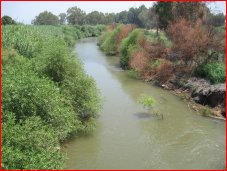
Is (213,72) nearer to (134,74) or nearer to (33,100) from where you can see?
(134,74)

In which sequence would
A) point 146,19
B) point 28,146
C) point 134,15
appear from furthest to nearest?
point 134,15
point 146,19
point 28,146

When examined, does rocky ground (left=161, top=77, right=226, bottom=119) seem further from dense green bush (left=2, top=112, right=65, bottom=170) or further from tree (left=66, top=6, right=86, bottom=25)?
tree (left=66, top=6, right=86, bottom=25)

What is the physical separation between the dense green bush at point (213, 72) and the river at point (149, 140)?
9.71 ft


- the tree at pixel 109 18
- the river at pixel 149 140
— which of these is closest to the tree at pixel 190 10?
the river at pixel 149 140

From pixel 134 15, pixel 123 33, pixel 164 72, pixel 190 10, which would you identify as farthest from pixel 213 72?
pixel 134 15

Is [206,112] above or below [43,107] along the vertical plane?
below

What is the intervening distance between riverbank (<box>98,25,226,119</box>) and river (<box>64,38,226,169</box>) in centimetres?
140

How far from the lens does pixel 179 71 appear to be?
90.8 ft

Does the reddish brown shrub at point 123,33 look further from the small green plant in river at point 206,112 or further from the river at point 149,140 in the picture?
the small green plant in river at point 206,112

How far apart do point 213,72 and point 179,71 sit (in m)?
4.29

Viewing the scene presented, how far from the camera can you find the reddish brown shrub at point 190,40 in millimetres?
25594

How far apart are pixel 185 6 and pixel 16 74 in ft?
90.6

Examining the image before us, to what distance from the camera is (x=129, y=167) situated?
1348 cm

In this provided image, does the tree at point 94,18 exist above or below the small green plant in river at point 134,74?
above
